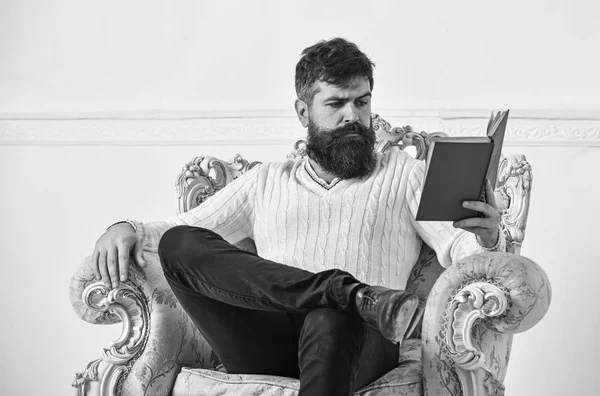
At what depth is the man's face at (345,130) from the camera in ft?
7.14

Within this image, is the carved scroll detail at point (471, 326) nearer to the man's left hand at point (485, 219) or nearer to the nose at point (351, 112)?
the man's left hand at point (485, 219)

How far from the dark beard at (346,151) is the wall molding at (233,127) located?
0.91m

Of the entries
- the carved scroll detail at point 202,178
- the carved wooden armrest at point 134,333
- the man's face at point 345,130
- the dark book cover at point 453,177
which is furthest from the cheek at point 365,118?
the carved wooden armrest at point 134,333

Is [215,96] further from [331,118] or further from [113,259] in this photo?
[113,259]

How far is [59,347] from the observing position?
3316 millimetres

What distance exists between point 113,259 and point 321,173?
606 millimetres

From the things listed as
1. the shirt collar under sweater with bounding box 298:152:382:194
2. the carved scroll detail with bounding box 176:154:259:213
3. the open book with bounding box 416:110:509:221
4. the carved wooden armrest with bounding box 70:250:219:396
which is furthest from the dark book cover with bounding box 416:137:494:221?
the carved scroll detail with bounding box 176:154:259:213

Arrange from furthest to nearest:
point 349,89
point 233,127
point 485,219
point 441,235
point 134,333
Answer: point 233,127
point 349,89
point 441,235
point 134,333
point 485,219

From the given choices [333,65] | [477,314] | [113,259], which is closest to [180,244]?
[113,259]

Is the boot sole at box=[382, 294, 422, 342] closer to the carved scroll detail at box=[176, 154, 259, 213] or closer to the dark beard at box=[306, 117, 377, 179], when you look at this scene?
the dark beard at box=[306, 117, 377, 179]

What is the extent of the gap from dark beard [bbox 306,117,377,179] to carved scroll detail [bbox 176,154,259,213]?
0.99 feet

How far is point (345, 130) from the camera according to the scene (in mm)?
2209

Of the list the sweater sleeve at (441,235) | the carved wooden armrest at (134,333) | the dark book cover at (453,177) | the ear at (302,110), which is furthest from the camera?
the ear at (302,110)

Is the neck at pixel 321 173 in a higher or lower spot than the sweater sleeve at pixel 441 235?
higher
